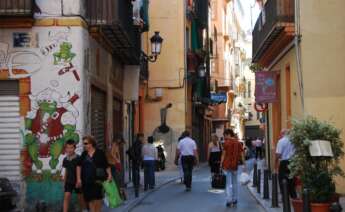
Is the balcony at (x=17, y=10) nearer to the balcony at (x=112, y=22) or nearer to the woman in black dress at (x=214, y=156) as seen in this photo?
the balcony at (x=112, y=22)

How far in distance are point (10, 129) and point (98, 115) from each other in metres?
3.71

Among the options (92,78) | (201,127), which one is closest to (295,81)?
(92,78)

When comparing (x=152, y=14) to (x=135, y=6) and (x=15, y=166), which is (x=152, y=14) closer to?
(x=135, y=6)

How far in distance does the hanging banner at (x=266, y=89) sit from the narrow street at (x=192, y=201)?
284 cm

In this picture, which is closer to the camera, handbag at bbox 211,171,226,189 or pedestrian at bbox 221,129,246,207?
pedestrian at bbox 221,129,246,207

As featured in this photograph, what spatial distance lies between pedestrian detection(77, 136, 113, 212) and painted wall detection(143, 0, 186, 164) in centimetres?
2664

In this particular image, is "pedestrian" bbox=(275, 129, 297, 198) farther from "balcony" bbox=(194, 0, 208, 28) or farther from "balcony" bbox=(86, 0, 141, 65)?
"balcony" bbox=(194, 0, 208, 28)

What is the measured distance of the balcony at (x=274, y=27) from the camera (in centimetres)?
1903

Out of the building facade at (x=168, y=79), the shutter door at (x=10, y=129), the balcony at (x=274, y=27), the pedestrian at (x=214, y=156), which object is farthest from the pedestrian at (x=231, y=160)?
the building facade at (x=168, y=79)

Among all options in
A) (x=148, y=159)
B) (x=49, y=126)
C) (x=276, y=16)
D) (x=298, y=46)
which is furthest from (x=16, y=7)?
(x=148, y=159)

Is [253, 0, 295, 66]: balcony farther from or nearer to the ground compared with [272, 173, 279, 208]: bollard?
farther from the ground

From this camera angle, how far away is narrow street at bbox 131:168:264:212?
16.7 meters

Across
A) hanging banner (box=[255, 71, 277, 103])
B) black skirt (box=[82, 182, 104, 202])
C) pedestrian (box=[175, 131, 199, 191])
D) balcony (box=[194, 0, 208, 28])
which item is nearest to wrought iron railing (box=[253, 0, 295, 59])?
hanging banner (box=[255, 71, 277, 103])

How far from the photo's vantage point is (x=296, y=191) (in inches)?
619
